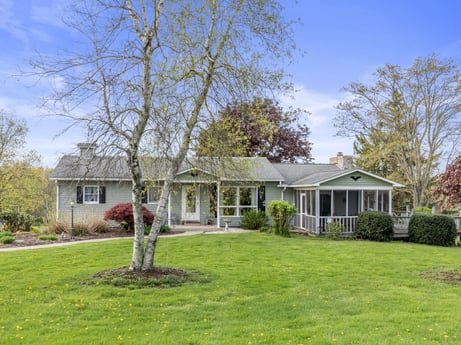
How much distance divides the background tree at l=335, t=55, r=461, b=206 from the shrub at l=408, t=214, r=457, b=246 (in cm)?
900

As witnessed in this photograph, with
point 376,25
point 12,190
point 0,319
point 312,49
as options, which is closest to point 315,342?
point 0,319

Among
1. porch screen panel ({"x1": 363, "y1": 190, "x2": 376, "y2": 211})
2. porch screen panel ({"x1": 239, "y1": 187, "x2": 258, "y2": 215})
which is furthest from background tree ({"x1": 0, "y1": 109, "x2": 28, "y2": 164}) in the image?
porch screen panel ({"x1": 363, "y1": 190, "x2": 376, "y2": 211})

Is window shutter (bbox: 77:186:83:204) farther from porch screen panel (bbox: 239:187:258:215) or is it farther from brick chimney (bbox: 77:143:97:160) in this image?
brick chimney (bbox: 77:143:97:160)

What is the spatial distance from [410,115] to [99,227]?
67.0 ft

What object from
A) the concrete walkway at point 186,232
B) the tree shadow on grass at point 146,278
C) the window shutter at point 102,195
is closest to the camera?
the tree shadow on grass at point 146,278

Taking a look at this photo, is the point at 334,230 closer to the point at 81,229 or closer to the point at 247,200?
the point at 247,200

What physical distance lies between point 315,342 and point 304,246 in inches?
387

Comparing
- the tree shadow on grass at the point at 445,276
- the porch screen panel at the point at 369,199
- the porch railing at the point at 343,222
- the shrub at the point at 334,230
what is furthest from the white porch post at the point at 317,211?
the tree shadow on grass at the point at 445,276

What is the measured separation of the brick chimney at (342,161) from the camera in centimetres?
2467

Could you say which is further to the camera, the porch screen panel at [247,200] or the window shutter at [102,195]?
the porch screen panel at [247,200]

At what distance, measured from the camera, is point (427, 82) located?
2491 centimetres

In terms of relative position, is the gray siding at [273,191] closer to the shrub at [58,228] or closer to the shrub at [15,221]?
the shrub at [58,228]

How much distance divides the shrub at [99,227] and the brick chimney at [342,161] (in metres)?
14.6

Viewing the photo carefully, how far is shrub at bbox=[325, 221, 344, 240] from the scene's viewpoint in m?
18.2
